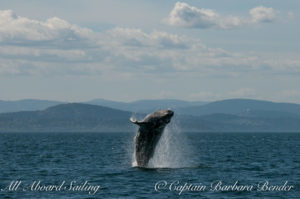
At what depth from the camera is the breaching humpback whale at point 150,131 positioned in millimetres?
34594

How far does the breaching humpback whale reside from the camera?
34.6 metres

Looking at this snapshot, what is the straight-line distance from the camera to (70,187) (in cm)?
3391

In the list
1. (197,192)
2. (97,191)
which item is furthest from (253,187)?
(97,191)

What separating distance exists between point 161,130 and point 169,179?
3.32m

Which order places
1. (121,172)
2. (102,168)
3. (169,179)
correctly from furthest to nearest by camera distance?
(102,168) → (121,172) → (169,179)

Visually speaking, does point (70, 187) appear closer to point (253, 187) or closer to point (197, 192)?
point (197, 192)

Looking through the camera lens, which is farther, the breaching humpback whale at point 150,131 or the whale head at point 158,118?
the breaching humpback whale at point 150,131

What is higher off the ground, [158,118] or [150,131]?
[158,118]

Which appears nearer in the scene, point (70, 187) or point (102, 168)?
point (70, 187)

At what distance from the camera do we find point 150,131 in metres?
35.8

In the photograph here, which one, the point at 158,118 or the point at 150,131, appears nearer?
the point at 158,118

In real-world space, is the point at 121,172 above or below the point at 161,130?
below

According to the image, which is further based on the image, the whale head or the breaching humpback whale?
the breaching humpback whale

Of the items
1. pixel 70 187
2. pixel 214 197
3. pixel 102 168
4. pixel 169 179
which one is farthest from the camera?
pixel 102 168
